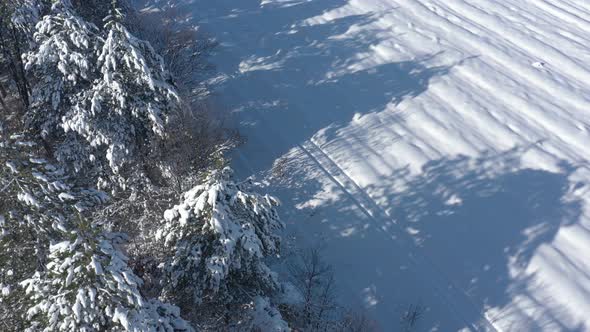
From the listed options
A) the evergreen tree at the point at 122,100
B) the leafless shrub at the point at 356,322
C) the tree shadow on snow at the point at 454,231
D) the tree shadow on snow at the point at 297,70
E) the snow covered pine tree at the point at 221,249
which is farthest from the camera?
the tree shadow on snow at the point at 297,70

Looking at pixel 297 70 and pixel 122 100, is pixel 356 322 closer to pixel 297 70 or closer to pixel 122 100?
pixel 122 100

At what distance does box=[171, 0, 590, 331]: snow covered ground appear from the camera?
16266 millimetres

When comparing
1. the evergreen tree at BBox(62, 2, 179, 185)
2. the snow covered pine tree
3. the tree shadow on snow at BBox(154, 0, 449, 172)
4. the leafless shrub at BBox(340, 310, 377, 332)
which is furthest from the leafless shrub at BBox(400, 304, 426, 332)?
the evergreen tree at BBox(62, 2, 179, 185)

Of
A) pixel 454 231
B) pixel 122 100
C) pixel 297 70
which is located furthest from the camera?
pixel 297 70

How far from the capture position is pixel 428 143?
21.8 meters

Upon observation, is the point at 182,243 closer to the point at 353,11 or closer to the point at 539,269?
the point at 539,269

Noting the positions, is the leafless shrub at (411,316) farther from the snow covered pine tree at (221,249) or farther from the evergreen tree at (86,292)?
the evergreen tree at (86,292)

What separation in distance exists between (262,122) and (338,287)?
10.3 meters

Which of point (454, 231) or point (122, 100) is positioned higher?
point (122, 100)

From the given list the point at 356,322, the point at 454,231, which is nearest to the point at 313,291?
the point at 356,322

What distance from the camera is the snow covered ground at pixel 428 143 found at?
53.4 ft

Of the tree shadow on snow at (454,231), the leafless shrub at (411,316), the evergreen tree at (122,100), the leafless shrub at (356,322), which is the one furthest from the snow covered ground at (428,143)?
the evergreen tree at (122,100)

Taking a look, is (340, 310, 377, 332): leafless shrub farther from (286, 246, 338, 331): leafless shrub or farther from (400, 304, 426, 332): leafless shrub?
(400, 304, 426, 332): leafless shrub

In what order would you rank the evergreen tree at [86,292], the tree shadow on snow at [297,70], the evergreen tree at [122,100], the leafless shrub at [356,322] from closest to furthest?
1. the evergreen tree at [86,292]
2. the evergreen tree at [122,100]
3. the leafless shrub at [356,322]
4. the tree shadow on snow at [297,70]
